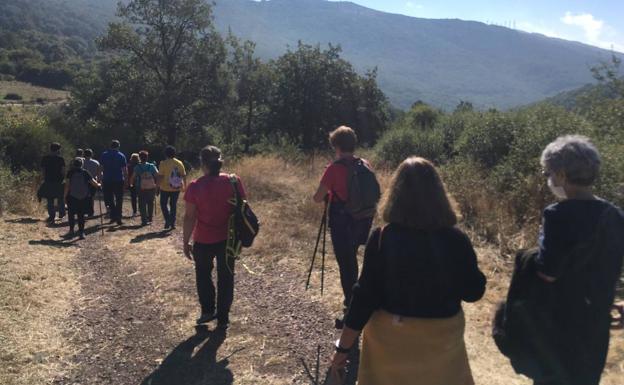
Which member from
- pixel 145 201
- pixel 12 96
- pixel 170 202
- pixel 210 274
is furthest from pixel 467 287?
pixel 12 96

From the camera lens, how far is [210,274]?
499 centimetres

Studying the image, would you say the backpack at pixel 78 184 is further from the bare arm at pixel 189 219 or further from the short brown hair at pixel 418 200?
the short brown hair at pixel 418 200

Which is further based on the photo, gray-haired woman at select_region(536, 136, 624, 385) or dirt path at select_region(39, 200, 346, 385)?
dirt path at select_region(39, 200, 346, 385)

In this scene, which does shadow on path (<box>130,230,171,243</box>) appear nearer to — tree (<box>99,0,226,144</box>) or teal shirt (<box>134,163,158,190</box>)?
teal shirt (<box>134,163,158,190</box>)

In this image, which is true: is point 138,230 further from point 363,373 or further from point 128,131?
point 128,131

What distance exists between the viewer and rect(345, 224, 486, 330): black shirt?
2.25 meters

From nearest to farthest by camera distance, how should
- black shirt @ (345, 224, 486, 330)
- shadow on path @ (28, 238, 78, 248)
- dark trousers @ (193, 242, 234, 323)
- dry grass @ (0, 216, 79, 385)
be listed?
black shirt @ (345, 224, 486, 330) → dry grass @ (0, 216, 79, 385) → dark trousers @ (193, 242, 234, 323) → shadow on path @ (28, 238, 78, 248)

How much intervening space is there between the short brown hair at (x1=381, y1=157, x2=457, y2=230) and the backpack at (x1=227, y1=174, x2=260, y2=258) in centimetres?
250

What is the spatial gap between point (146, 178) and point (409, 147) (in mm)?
10204

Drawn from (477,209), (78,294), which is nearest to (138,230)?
(78,294)

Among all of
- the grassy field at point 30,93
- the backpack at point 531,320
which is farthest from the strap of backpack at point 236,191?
the grassy field at point 30,93

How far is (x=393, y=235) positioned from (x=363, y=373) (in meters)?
0.70

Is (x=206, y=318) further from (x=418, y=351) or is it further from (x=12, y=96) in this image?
(x=12, y=96)

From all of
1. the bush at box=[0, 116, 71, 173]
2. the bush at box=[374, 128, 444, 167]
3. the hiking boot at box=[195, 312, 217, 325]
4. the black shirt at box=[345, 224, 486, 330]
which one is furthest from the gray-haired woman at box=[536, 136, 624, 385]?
the bush at box=[0, 116, 71, 173]
